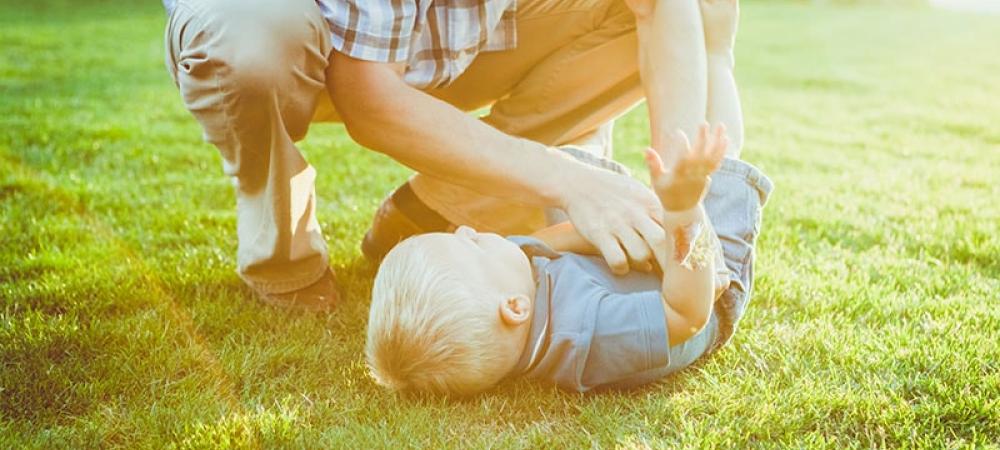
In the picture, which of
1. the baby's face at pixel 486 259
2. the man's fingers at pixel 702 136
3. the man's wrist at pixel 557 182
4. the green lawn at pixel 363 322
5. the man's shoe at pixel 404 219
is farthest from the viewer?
the man's shoe at pixel 404 219

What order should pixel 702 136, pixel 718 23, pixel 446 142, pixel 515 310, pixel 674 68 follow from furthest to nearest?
pixel 718 23, pixel 674 68, pixel 446 142, pixel 515 310, pixel 702 136

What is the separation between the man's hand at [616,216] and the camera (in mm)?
1868

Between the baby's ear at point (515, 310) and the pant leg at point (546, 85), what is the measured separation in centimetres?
67

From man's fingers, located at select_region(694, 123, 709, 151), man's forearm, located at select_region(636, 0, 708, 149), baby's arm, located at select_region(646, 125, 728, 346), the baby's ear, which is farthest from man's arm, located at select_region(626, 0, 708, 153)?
man's fingers, located at select_region(694, 123, 709, 151)

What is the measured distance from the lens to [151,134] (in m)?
4.51

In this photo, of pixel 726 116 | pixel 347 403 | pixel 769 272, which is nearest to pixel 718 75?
pixel 726 116

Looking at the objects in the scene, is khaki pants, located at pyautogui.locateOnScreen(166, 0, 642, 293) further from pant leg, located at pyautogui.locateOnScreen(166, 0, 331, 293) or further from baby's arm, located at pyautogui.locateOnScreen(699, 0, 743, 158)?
baby's arm, located at pyautogui.locateOnScreen(699, 0, 743, 158)

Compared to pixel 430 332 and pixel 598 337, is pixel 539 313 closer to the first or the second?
pixel 598 337

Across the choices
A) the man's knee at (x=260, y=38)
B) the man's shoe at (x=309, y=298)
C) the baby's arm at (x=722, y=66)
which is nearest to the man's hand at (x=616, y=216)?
the baby's arm at (x=722, y=66)

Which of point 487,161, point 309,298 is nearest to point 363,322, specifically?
point 309,298

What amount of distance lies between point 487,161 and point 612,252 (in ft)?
1.06

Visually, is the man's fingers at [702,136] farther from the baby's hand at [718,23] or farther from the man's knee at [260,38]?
the baby's hand at [718,23]

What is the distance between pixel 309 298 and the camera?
7.70ft

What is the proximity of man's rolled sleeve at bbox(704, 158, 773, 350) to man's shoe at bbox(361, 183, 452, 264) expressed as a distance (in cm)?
78
